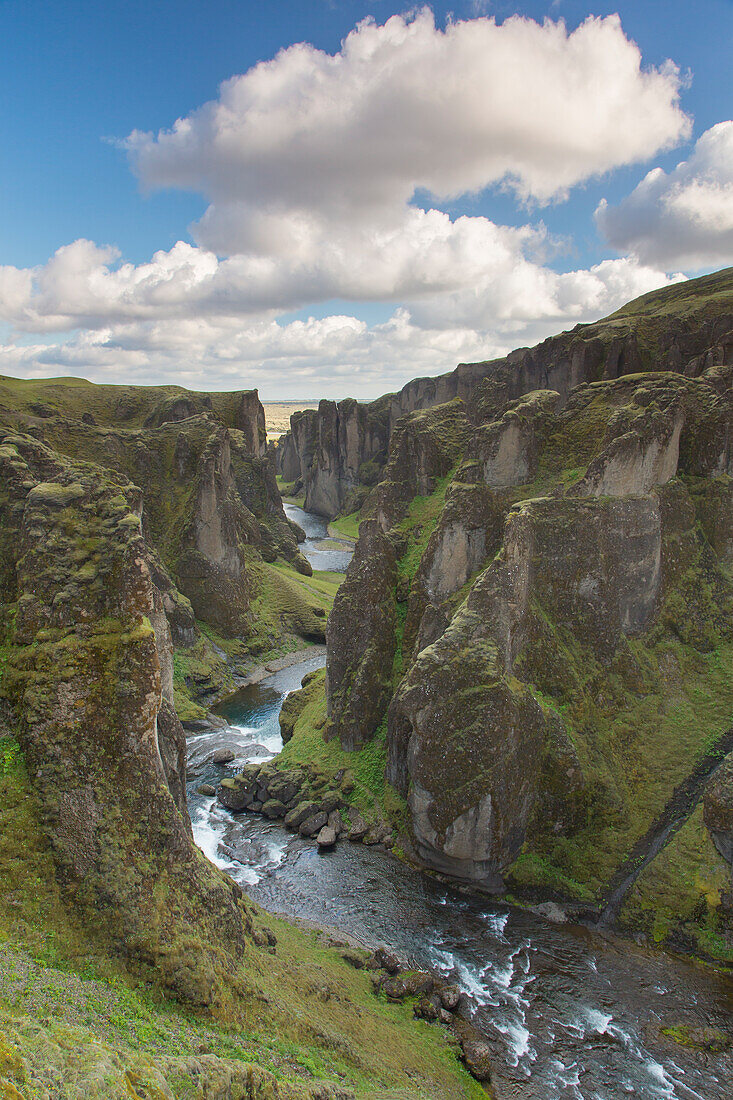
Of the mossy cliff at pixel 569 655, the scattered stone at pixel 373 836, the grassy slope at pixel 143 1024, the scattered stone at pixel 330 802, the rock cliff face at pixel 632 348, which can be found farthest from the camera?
the rock cliff face at pixel 632 348

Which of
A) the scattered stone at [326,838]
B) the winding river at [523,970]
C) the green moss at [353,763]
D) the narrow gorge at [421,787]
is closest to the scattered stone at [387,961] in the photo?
the narrow gorge at [421,787]

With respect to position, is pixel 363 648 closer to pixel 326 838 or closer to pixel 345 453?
pixel 326 838

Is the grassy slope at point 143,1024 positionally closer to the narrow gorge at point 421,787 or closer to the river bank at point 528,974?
the narrow gorge at point 421,787

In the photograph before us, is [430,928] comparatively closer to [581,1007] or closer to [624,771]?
[581,1007]

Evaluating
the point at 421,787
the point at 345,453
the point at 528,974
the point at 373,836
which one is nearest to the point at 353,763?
the point at 373,836

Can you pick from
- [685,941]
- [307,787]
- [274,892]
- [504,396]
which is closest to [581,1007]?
[685,941]
